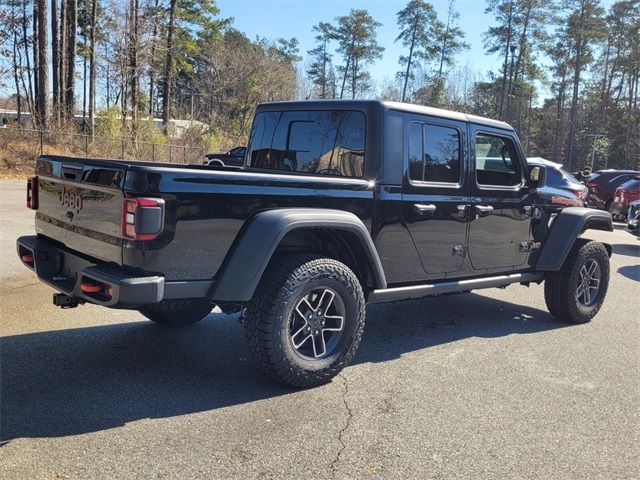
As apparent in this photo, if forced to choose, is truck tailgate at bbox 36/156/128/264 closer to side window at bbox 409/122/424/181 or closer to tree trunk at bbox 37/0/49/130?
side window at bbox 409/122/424/181

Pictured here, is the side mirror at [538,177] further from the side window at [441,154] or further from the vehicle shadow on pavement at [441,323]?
the vehicle shadow on pavement at [441,323]

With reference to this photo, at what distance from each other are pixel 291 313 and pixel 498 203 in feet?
8.01

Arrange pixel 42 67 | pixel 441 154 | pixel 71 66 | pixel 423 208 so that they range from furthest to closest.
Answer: pixel 71 66, pixel 42 67, pixel 441 154, pixel 423 208

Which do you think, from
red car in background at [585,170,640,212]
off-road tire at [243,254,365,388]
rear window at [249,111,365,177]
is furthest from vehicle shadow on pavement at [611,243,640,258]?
off-road tire at [243,254,365,388]

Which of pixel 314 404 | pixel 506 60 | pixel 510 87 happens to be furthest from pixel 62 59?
pixel 506 60

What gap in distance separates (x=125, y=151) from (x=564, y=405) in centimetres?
2310

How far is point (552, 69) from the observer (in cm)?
5750

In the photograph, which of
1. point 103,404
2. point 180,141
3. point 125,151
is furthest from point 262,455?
point 180,141

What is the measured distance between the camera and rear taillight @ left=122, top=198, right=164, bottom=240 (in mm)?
3203

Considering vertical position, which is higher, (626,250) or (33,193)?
(33,193)

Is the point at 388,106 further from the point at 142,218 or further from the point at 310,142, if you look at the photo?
the point at 142,218

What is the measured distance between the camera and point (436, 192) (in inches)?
186

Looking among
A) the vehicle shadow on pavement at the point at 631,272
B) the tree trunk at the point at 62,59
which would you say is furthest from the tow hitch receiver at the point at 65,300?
the tree trunk at the point at 62,59

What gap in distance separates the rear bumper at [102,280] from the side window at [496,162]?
9.48 feet
